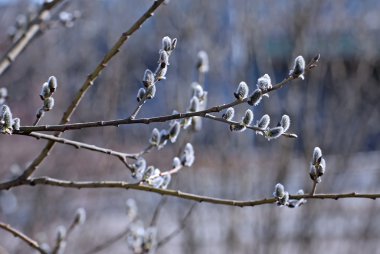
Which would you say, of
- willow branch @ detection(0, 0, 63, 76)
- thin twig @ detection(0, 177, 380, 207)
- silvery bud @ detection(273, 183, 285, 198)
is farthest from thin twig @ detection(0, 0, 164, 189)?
willow branch @ detection(0, 0, 63, 76)

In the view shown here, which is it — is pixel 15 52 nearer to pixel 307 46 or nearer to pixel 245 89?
pixel 245 89

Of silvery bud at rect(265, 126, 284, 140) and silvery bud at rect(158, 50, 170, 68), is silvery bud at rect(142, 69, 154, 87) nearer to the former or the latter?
silvery bud at rect(158, 50, 170, 68)

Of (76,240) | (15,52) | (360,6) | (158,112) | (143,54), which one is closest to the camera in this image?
(15,52)

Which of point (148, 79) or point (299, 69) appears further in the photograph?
point (148, 79)

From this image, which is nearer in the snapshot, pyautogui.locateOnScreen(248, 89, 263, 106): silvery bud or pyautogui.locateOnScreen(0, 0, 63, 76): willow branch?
pyautogui.locateOnScreen(248, 89, 263, 106): silvery bud

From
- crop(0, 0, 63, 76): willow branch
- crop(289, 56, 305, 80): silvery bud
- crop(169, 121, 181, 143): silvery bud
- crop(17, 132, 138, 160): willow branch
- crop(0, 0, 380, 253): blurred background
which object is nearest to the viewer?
crop(289, 56, 305, 80): silvery bud

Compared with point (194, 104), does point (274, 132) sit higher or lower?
lower

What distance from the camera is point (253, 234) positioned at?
18.2 feet

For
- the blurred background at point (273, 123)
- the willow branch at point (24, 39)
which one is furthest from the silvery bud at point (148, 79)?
the blurred background at point (273, 123)

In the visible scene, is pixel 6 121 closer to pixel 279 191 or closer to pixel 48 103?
pixel 48 103

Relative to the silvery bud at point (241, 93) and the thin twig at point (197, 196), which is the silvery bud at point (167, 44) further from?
the thin twig at point (197, 196)

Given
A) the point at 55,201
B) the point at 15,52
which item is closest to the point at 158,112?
the point at 55,201

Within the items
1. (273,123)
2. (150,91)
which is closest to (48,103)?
(150,91)

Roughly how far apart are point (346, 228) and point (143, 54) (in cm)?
313
